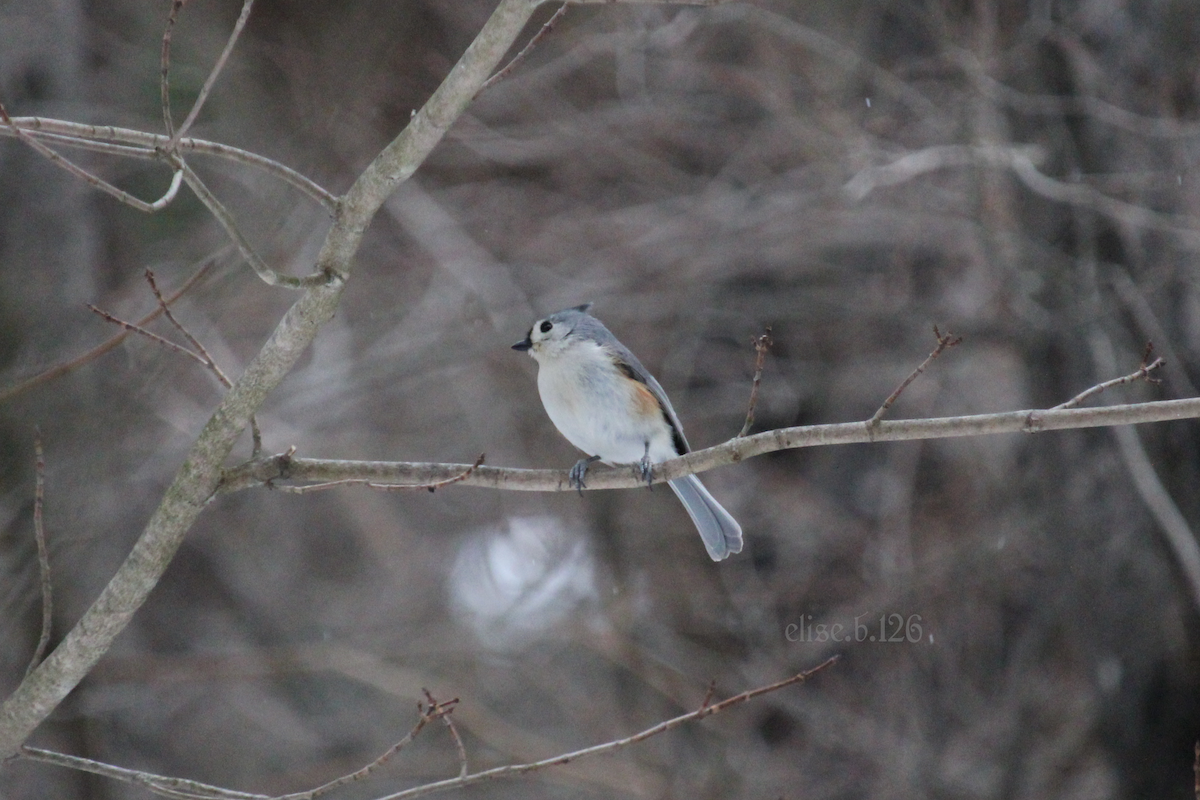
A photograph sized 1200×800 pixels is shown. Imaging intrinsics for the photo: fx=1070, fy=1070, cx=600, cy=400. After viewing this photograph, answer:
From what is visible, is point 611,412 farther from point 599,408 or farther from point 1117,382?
point 1117,382

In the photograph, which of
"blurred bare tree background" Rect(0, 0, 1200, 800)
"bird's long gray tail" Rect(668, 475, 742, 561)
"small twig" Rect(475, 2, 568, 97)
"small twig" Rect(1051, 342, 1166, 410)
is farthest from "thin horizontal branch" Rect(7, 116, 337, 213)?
"blurred bare tree background" Rect(0, 0, 1200, 800)

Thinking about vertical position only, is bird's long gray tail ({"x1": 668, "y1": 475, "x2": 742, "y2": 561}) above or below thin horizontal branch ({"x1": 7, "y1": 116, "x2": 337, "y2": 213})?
above

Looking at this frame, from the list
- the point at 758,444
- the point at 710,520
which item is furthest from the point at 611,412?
the point at 758,444

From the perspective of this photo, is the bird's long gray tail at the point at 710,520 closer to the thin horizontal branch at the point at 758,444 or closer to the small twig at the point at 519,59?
the thin horizontal branch at the point at 758,444

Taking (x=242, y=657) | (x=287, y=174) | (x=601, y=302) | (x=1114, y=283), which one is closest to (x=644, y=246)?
(x=601, y=302)

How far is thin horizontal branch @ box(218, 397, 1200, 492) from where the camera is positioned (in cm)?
213

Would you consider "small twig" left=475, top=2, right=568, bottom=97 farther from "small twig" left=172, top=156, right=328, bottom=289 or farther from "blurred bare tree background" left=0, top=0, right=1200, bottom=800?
"blurred bare tree background" left=0, top=0, right=1200, bottom=800

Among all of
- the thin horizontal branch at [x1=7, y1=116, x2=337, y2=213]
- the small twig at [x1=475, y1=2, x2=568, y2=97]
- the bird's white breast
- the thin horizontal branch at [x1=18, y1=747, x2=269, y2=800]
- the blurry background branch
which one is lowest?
the thin horizontal branch at [x1=18, y1=747, x2=269, y2=800]

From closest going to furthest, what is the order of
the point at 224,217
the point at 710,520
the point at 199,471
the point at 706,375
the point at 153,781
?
the point at 224,217, the point at 153,781, the point at 199,471, the point at 710,520, the point at 706,375

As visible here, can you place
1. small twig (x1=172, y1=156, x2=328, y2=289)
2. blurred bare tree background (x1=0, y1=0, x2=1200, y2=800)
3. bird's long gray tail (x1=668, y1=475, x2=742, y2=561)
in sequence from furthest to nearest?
blurred bare tree background (x1=0, y1=0, x2=1200, y2=800) → bird's long gray tail (x1=668, y1=475, x2=742, y2=561) → small twig (x1=172, y1=156, x2=328, y2=289)

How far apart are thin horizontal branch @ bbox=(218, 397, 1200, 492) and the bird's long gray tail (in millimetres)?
961

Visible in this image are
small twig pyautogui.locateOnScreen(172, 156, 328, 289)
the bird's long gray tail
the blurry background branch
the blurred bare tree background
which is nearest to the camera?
small twig pyautogui.locateOnScreen(172, 156, 328, 289)

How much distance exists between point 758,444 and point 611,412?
1470 mm

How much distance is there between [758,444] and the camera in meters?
2.43
